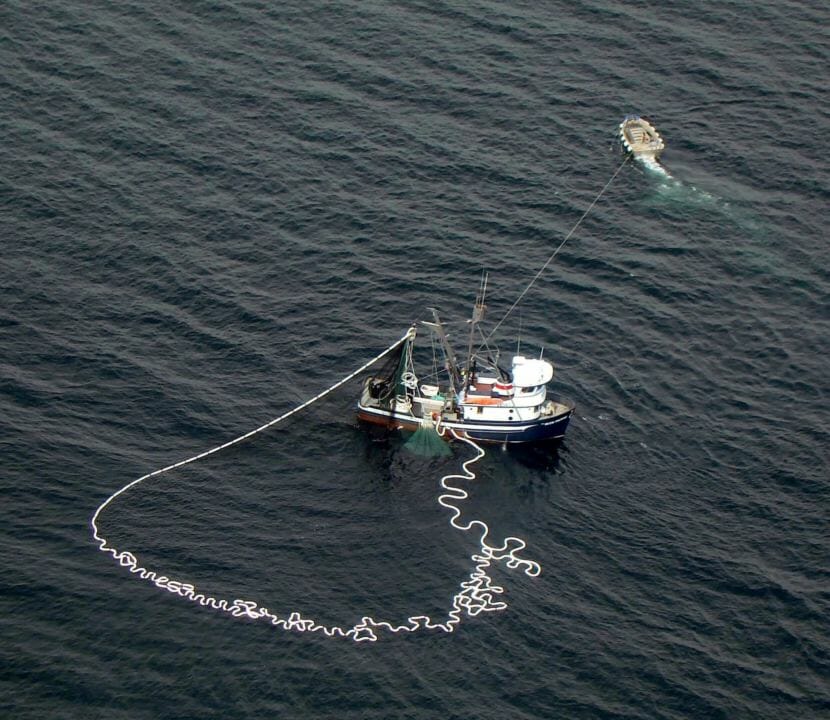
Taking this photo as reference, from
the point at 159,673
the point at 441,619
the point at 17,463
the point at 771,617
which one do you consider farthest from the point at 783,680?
the point at 17,463

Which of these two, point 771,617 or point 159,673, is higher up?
point 771,617

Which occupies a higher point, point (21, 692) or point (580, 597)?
point (580, 597)

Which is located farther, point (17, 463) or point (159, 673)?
point (17, 463)

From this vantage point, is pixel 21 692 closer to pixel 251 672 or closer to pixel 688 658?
pixel 251 672

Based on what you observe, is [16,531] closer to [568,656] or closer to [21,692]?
[21,692]

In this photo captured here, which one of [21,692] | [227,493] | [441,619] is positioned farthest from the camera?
[227,493]

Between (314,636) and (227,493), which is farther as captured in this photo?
(227,493)

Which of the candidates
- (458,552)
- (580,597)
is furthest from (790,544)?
(458,552)

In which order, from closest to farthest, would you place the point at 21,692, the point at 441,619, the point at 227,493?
the point at 21,692 → the point at 441,619 → the point at 227,493
